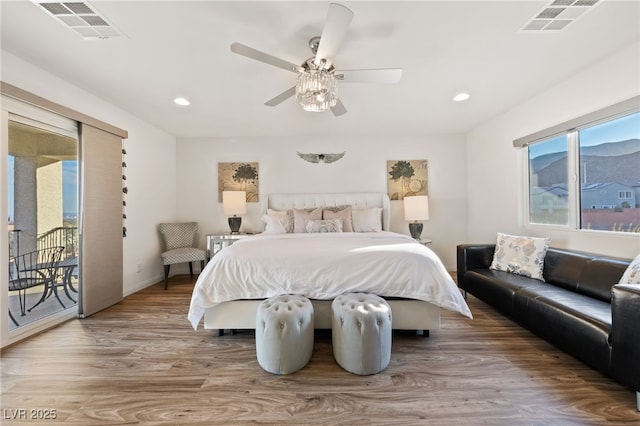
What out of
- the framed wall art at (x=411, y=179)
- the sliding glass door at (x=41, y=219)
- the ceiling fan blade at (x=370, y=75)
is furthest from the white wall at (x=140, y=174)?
the framed wall art at (x=411, y=179)

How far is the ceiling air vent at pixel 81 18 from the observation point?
5.22 feet

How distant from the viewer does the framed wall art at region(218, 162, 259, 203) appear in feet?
14.5

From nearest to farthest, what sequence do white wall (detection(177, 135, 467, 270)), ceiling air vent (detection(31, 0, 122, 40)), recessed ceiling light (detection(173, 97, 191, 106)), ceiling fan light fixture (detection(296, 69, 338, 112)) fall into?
ceiling air vent (detection(31, 0, 122, 40)) → ceiling fan light fixture (detection(296, 69, 338, 112)) → recessed ceiling light (detection(173, 97, 191, 106)) → white wall (detection(177, 135, 467, 270))

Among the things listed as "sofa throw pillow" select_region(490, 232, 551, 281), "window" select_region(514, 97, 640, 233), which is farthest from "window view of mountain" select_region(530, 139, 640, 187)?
"sofa throw pillow" select_region(490, 232, 551, 281)

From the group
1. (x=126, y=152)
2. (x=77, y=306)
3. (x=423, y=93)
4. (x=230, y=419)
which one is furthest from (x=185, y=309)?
(x=423, y=93)

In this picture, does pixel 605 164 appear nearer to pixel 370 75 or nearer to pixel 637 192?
pixel 637 192

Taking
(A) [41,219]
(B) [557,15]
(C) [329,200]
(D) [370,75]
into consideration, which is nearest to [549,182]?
(B) [557,15]

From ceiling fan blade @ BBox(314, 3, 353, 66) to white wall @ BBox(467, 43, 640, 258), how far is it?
94.0 inches

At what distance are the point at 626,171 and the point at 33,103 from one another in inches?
204

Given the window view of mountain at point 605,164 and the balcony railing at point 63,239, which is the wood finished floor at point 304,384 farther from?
the window view of mountain at point 605,164

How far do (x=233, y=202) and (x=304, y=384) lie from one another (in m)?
3.03

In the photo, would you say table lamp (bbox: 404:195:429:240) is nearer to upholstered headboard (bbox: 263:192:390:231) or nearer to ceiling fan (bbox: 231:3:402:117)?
upholstered headboard (bbox: 263:192:390:231)

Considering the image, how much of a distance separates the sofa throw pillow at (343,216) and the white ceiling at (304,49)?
1.43 meters

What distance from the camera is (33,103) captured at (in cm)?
219
